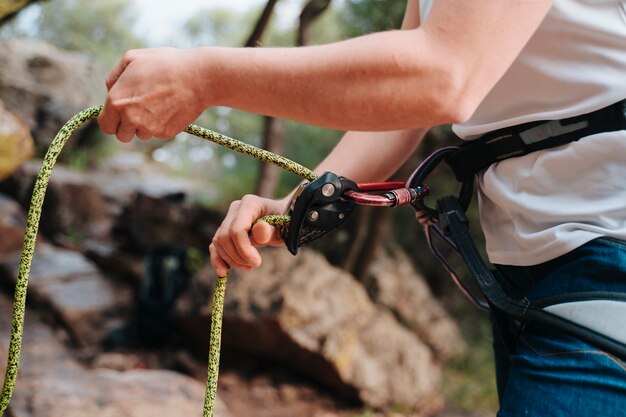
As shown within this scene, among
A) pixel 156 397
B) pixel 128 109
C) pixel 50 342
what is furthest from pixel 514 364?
pixel 50 342

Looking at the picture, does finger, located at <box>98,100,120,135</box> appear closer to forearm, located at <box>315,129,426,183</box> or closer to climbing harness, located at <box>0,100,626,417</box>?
climbing harness, located at <box>0,100,626,417</box>

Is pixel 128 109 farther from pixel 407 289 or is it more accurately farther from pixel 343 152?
pixel 407 289

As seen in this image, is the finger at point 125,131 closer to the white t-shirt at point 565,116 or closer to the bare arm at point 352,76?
the bare arm at point 352,76

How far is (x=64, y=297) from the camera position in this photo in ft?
16.0

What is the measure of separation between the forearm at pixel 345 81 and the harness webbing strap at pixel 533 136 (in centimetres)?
26

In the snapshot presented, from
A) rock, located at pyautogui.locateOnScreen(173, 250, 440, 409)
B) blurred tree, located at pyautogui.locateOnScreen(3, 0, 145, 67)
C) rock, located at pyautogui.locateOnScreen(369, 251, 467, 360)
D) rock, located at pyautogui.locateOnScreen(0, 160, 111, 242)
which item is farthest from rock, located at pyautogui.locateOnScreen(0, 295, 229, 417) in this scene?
blurred tree, located at pyautogui.locateOnScreen(3, 0, 145, 67)

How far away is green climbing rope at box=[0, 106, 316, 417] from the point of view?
93cm

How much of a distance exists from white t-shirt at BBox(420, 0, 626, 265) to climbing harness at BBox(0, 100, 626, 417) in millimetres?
23

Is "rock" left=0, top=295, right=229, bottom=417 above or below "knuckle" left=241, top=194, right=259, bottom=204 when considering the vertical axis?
below

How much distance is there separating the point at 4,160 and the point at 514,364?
11.6 feet

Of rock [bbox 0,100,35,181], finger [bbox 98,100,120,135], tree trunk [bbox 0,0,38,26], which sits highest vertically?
tree trunk [bbox 0,0,38,26]

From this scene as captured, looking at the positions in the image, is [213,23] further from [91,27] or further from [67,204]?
[67,204]

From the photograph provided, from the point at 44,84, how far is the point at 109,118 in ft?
25.1

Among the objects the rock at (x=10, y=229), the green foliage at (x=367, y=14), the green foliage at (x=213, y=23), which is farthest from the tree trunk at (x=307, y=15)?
the green foliage at (x=213, y=23)
